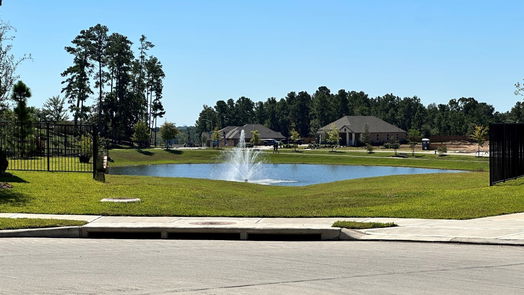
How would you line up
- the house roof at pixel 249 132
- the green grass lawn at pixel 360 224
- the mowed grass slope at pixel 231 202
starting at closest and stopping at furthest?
the green grass lawn at pixel 360 224
the mowed grass slope at pixel 231 202
the house roof at pixel 249 132

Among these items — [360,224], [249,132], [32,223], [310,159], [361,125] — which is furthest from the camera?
[249,132]

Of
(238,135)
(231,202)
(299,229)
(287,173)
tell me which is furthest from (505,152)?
(238,135)

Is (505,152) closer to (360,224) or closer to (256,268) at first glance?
(360,224)

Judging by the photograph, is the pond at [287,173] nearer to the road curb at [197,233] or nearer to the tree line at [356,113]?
the road curb at [197,233]

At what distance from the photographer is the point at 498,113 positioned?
539ft

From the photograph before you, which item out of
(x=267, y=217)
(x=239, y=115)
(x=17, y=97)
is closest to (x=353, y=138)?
(x=239, y=115)

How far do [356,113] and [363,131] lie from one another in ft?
112

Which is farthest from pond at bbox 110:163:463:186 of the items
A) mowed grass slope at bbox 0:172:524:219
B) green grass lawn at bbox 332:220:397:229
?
green grass lawn at bbox 332:220:397:229

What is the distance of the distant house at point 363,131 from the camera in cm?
13375

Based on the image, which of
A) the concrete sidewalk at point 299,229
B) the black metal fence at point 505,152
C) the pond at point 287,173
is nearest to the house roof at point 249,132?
the pond at point 287,173

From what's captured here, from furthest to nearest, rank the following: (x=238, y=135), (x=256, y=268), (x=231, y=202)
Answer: (x=238, y=135)
(x=231, y=202)
(x=256, y=268)

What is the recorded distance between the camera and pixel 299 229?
12727 mm

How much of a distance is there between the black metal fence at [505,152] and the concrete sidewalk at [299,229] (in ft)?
27.7

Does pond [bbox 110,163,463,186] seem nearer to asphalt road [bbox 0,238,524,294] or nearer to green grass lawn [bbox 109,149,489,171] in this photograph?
green grass lawn [bbox 109,149,489,171]
